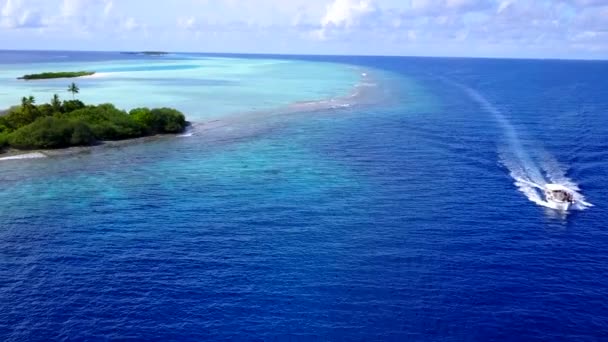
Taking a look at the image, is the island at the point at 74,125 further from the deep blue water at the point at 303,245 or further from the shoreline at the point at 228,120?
the deep blue water at the point at 303,245

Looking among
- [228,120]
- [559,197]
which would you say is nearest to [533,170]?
[559,197]

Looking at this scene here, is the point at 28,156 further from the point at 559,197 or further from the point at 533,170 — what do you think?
the point at 559,197

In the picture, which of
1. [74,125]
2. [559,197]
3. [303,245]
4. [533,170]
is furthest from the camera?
[74,125]

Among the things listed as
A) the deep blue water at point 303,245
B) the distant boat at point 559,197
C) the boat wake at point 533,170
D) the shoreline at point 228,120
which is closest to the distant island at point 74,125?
the shoreline at point 228,120

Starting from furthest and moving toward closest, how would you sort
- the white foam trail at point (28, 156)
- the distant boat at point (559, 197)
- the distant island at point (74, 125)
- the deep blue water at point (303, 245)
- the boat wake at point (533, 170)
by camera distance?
the distant island at point (74, 125)
the white foam trail at point (28, 156)
the boat wake at point (533, 170)
the distant boat at point (559, 197)
the deep blue water at point (303, 245)

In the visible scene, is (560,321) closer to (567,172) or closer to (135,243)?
(135,243)
